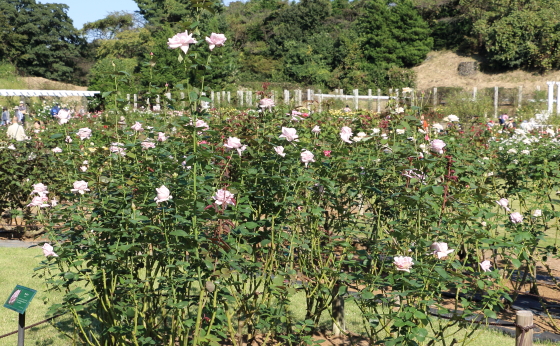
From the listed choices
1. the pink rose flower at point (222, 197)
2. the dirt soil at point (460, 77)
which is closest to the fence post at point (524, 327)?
the pink rose flower at point (222, 197)

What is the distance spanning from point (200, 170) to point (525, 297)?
3810 mm

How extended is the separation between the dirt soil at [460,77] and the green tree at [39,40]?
112 feet

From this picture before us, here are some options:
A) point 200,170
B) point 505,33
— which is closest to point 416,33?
point 505,33

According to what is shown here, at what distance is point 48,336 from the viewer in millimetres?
4227

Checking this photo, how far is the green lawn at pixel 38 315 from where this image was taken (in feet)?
13.6

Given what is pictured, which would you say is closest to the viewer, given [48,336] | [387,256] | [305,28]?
[387,256]

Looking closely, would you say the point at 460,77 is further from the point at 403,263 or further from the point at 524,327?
the point at 403,263

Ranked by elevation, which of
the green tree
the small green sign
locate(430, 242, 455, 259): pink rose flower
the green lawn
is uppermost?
the green tree

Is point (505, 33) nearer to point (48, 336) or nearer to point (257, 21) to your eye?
point (257, 21)

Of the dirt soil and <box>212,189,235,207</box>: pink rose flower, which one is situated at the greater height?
the dirt soil

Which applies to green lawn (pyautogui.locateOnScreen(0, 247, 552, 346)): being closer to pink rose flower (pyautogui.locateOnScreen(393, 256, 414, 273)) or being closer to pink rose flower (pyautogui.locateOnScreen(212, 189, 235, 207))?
pink rose flower (pyautogui.locateOnScreen(393, 256, 414, 273))

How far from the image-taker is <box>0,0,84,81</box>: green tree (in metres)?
52.0

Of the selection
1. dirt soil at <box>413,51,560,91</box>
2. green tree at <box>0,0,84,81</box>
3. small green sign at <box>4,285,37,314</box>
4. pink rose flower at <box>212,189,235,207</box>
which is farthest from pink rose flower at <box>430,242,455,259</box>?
green tree at <box>0,0,84,81</box>

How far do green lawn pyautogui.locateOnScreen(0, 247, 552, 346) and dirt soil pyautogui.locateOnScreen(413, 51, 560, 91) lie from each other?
3283cm
